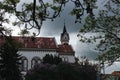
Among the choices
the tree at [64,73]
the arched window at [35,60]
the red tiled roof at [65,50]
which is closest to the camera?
the tree at [64,73]

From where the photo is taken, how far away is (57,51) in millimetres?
122000

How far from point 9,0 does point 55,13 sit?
107cm

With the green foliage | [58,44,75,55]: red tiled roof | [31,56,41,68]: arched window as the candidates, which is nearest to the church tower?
[58,44,75,55]: red tiled roof

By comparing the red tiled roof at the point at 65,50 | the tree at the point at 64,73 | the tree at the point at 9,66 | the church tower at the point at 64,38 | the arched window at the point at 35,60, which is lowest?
the tree at the point at 64,73

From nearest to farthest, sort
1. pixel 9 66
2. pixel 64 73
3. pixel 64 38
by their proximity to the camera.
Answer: pixel 64 73
pixel 9 66
pixel 64 38

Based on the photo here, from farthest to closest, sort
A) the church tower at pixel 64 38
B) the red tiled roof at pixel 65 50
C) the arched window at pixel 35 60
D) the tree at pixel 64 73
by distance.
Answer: the church tower at pixel 64 38
the red tiled roof at pixel 65 50
the arched window at pixel 35 60
the tree at pixel 64 73

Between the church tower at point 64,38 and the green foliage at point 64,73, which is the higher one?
the church tower at point 64,38

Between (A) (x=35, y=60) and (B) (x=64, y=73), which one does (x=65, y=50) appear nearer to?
(A) (x=35, y=60)

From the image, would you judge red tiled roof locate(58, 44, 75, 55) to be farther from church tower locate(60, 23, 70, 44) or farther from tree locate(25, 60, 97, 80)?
tree locate(25, 60, 97, 80)

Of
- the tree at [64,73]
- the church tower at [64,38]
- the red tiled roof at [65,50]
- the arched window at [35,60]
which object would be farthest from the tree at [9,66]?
the church tower at [64,38]

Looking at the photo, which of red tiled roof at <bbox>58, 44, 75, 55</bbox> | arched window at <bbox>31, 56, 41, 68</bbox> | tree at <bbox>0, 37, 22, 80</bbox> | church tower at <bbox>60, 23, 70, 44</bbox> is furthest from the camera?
church tower at <bbox>60, 23, 70, 44</bbox>

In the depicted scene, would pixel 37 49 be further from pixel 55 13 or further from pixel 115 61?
pixel 55 13

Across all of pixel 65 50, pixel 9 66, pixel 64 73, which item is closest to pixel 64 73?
pixel 64 73

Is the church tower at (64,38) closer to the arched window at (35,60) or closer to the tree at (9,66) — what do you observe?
the arched window at (35,60)
